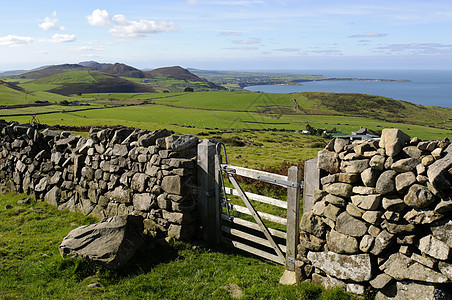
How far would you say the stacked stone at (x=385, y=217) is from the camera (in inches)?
222

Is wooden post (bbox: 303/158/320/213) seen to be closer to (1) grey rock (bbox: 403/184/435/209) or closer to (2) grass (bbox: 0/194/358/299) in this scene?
(2) grass (bbox: 0/194/358/299)

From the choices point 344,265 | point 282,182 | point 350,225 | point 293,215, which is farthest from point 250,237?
point 350,225

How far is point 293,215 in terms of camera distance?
8164 millimetres

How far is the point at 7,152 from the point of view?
16625 millimetres

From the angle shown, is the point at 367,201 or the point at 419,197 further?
the point at 367,201

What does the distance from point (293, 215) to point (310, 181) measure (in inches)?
41.8

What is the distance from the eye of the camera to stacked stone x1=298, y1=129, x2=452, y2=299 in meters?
5.64

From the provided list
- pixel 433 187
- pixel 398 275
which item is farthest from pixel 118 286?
pixel 433 187

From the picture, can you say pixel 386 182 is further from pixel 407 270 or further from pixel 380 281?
pixel 380 281

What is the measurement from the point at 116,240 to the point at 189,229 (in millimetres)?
2187

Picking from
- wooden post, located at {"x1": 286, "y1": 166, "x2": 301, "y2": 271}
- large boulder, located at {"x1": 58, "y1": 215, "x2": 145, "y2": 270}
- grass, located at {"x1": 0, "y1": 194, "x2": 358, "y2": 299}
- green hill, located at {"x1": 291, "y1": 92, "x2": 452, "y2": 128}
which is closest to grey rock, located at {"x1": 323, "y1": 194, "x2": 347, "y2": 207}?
wooden post, located at {"x1": 286, "y1": 166, "x2": 301, "y2": 271}

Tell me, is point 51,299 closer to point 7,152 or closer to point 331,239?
point 331,239

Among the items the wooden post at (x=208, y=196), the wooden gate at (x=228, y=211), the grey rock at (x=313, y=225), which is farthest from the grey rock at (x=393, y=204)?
the wooden post at (x=208, y=196)

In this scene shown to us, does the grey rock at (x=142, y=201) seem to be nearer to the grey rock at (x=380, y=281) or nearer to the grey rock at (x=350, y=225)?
the grey rock at (x=350, y=225)
